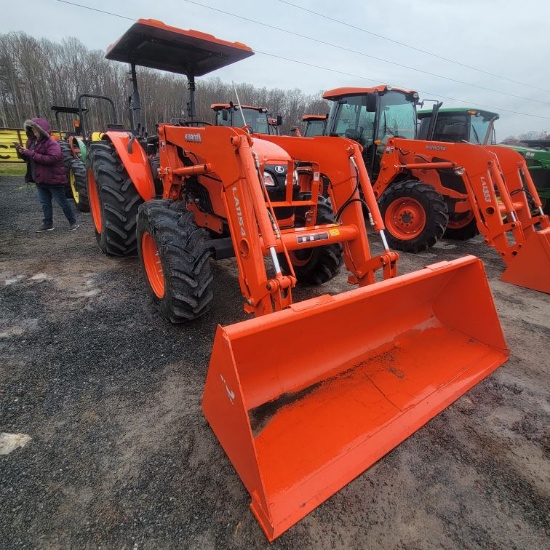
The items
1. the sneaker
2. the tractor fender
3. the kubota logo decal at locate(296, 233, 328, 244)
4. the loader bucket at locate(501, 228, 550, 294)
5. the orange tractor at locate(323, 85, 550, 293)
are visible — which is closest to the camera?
the kubota logo decal at locate(296, 233, 328, 244)

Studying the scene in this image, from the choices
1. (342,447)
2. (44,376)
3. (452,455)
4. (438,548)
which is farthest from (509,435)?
(44,376)

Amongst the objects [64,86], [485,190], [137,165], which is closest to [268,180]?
[137,165]

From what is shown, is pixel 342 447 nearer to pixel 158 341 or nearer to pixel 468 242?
pixel 158 341

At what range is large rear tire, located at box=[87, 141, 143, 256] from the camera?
13.5 feet

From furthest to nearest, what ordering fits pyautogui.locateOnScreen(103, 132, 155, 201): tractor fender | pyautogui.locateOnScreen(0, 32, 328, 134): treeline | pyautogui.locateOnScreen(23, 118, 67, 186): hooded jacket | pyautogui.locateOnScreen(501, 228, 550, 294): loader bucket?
pyautogui.locateOnScreen(0, 32, 328, 134): treeline < pyautogui.locateOnScreen(23, 118, 67, 186): hooded jacket < pyautogui.locateOnScreen(501, 228, 550, 294): loader bucket < pyautogui.locateOnScreen(103, 132, 155, 201): tractor fender

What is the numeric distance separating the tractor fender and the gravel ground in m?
1.54

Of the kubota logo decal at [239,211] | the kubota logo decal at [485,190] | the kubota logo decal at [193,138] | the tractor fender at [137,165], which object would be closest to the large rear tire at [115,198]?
the tractor fender at [137,165]

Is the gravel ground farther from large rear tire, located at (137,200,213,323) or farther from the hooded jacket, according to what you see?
the hooded jacket

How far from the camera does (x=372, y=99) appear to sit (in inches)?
219

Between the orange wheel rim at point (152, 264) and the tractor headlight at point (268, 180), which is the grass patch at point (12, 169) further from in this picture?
the tractor headlight at point (268, 180)

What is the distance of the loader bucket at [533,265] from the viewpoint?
445cm

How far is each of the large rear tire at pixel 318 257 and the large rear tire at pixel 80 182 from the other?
5.79 m

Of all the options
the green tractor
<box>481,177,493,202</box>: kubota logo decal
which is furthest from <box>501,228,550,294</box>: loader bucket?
the green tractor

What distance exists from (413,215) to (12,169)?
51.7 feet
